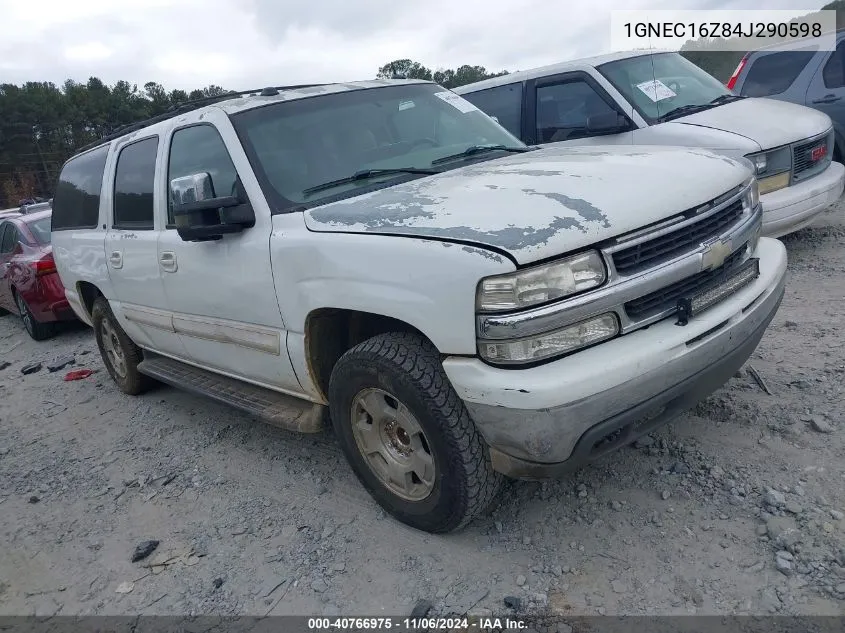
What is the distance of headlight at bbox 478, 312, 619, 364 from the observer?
2.26 m

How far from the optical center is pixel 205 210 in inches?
123

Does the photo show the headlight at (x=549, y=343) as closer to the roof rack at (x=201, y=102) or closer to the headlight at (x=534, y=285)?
the headlight at (x=534, y=285)

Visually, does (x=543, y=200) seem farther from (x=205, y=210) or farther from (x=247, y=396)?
(x=247, y=396)

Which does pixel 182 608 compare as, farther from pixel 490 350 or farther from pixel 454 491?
pixel 490 350

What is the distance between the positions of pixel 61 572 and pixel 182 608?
80 centimetres

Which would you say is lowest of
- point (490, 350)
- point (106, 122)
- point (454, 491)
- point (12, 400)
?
point (12, 400)

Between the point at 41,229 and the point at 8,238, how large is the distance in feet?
2.97

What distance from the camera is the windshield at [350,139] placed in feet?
10.5

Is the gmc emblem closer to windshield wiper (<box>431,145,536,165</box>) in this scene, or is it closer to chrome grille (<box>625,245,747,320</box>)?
windshield wiper (<box>431,145,536,165</box>)

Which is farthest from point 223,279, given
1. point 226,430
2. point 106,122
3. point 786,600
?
point 106,122

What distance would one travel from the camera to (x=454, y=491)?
258cm

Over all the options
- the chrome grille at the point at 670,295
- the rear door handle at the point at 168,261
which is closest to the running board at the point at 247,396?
the rear door handle at the point at 168,261

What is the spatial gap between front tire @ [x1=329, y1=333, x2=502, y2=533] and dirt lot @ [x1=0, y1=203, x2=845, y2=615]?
0.21m

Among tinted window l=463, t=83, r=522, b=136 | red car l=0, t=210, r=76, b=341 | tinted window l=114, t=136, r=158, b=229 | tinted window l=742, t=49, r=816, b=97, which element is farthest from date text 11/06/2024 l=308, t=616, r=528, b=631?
tinted window l=742, t=49, r=816, b=97
